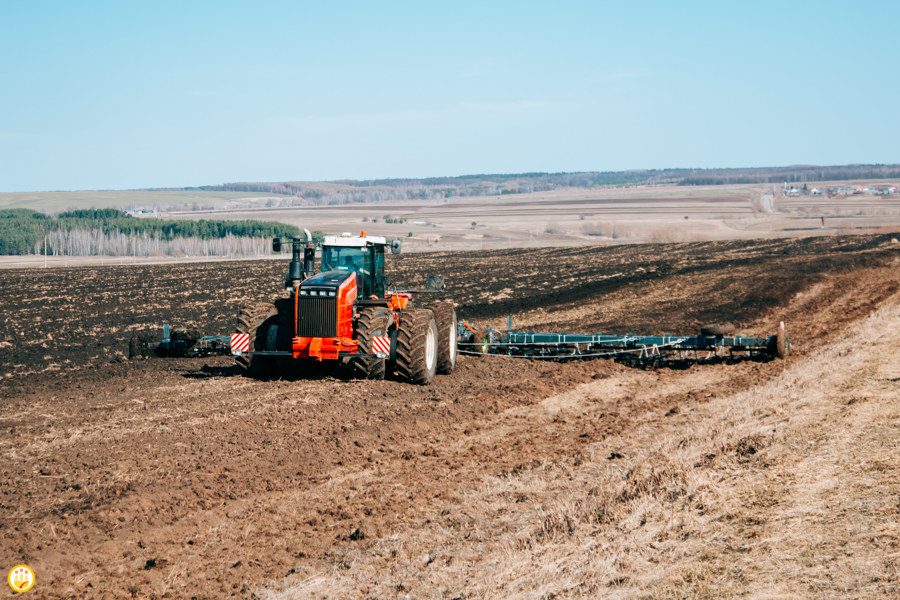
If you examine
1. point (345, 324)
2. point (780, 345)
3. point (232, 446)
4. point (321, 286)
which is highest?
point (321, 286)

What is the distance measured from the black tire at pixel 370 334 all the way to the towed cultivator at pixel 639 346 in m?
3.95

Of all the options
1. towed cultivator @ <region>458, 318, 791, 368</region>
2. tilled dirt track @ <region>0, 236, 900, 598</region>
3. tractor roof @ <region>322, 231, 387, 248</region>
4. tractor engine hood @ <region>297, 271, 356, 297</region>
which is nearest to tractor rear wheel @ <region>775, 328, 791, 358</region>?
towed cultivator @ <region>458, 318, 791, 368</region>

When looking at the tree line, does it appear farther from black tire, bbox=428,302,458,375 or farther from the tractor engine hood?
the tractor engine hood

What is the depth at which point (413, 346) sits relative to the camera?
15.1m

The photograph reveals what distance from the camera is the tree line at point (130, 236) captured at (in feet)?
316

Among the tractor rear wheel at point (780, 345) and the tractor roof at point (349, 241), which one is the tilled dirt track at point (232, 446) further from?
the tractor roof at point (349, 241)

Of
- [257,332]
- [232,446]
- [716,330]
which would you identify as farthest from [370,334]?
[716,330]

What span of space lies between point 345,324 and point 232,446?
407cm

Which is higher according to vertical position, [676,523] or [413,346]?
[413,346]

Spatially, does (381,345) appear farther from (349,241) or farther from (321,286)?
(349,241)

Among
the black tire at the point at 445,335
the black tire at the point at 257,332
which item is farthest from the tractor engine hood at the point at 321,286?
the black tire at the point at 445,335

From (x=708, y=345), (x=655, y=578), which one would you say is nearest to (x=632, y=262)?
(x=708, y=345)

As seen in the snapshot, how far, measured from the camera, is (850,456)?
9.79m

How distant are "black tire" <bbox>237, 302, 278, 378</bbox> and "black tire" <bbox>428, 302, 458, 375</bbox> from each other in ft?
10.2
